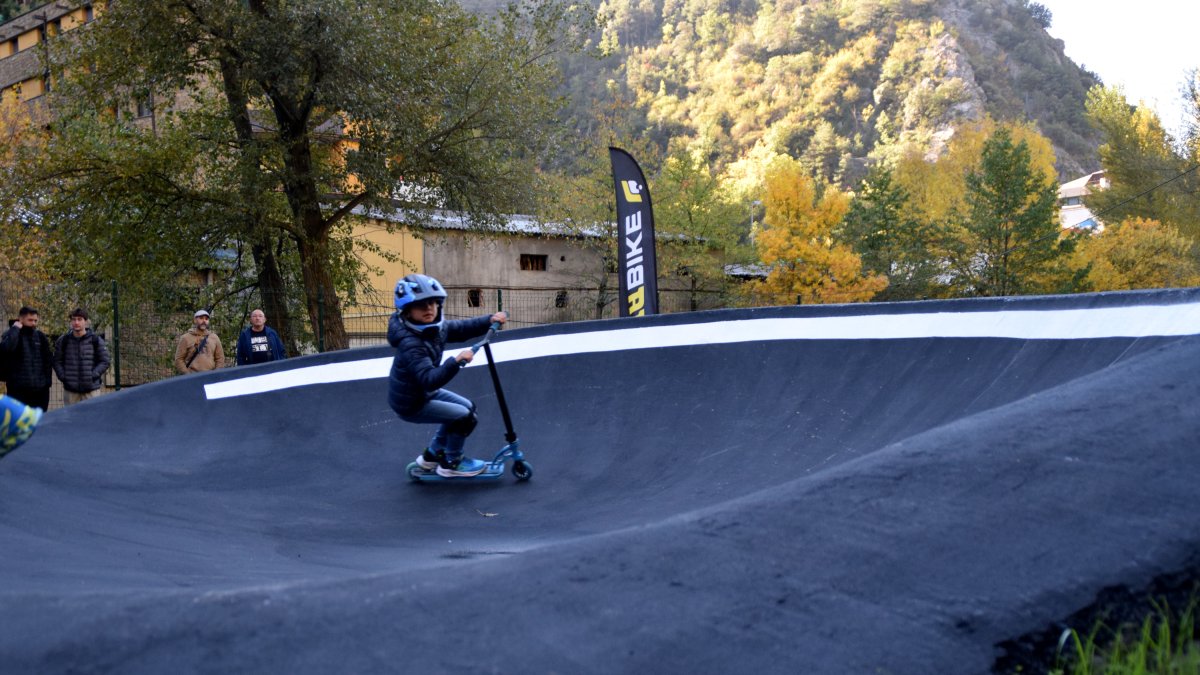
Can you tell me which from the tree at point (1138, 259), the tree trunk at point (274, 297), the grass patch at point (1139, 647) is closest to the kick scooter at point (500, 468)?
the grass patch at point (1139, 647)

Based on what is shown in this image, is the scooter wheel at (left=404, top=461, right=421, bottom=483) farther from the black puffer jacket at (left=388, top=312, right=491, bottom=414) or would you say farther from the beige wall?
the beige wall

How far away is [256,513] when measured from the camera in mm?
5578

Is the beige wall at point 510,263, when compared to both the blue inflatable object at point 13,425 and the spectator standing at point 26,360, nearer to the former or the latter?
the spectator standing at point 26,360

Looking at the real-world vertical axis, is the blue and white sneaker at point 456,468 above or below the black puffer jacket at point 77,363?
below

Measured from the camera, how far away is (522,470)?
6.38 meters

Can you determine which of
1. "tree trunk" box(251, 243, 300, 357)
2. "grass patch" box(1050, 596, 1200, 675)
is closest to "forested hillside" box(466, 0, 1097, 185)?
"tree trunk" box(251, 243, 300, 357)

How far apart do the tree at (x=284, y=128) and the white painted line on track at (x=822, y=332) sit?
7.67 m

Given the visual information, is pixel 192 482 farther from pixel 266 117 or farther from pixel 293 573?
pixel 266 117

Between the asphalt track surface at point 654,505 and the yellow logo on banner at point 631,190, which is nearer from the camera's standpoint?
the asphalt track surface at point 654,505

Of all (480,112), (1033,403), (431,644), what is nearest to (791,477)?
(1033,403)

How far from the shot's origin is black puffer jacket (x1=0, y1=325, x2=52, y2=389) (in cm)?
1004

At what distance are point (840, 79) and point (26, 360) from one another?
404 feet

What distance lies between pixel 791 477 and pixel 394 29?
44.0 feet

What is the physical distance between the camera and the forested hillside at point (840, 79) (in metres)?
109
